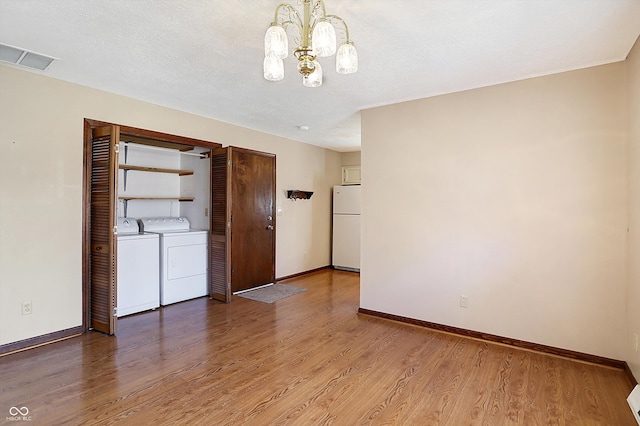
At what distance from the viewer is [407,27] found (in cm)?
226

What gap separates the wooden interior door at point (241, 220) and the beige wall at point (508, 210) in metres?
1.85

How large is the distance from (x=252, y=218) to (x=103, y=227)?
2133mm

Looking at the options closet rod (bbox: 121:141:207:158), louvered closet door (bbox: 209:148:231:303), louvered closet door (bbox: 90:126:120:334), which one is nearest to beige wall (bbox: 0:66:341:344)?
louvered closet door (bbox: 90:126:120:334)

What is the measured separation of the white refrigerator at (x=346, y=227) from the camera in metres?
6.58

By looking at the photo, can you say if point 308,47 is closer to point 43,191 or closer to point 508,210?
point 508,210

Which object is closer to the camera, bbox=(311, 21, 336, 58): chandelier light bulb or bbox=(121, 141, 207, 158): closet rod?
bbox=(311, 21, 336, 58): chandelier light bulb

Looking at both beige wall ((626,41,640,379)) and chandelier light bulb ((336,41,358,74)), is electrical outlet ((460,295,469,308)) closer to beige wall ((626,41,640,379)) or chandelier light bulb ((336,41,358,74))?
beige wall ((626,41,640,379))

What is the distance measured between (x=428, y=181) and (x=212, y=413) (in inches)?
113

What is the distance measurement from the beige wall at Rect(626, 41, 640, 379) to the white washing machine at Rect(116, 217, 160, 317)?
4.60 meters

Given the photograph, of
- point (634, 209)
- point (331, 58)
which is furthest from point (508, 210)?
point (331, 58)

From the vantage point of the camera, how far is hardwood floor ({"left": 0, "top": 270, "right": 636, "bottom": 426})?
2094 mm

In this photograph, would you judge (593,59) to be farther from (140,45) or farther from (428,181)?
(140,45)

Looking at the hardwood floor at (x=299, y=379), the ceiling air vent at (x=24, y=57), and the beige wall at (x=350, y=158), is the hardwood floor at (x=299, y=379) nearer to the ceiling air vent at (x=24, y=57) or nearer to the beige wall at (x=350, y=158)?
the ceiling air vent at (x=24, y=57)

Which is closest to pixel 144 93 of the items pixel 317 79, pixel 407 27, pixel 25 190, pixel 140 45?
pixel 140 45
